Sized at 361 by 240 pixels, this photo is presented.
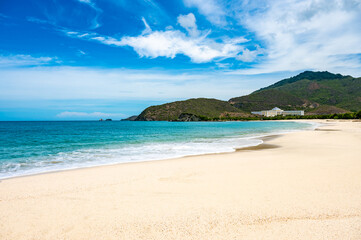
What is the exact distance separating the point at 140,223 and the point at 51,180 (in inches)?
211

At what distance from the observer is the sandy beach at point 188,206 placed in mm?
3861

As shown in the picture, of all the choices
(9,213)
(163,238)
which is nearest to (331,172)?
(163,238)

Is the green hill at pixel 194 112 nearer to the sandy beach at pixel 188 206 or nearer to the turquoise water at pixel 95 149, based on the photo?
the turquoise water at pixel 95 149

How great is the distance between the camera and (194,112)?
581 feet

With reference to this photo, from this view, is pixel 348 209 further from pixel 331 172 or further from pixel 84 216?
pixel 84 216

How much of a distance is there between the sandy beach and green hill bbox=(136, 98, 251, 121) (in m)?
160

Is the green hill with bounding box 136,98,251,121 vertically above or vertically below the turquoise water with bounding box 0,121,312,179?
above

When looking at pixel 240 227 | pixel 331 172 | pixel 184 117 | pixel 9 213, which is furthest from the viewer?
pixel 184 117

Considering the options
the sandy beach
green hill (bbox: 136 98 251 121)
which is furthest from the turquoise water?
green hill (bbox: 136 98 251 121)

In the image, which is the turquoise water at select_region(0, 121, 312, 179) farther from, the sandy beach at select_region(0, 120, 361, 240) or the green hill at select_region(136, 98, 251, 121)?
the green hill at select_region(136, 98, 251, 121)

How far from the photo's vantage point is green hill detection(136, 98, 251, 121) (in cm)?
17146

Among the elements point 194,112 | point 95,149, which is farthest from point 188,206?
point 194,112

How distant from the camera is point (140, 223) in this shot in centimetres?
417

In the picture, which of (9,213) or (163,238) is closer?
(163,238)
